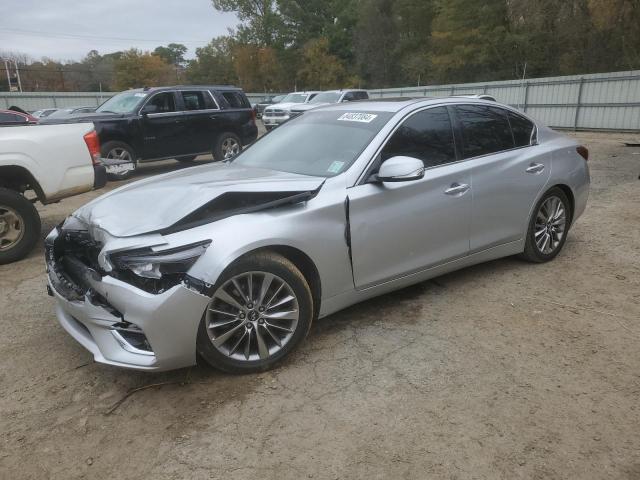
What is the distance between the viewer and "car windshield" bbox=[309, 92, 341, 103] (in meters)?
20.2

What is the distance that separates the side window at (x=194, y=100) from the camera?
448 inches

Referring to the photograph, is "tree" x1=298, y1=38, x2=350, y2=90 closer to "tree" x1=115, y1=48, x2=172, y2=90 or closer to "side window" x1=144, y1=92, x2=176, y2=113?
"tree" x1=115, y1=48, x2=172, y2=90

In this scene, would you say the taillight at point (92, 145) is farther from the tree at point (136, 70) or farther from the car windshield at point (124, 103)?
the tree at point (136, 70)

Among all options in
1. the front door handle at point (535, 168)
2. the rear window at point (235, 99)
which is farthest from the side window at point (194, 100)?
the front door handle at point (535, 168)

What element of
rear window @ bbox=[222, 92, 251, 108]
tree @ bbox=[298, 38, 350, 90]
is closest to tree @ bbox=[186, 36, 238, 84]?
tree @ bbox=[298, 38, 350, 90]

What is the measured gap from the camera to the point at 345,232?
3.38m

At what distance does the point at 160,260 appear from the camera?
2.78 meters

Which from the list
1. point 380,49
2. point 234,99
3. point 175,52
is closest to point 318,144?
point 234,99

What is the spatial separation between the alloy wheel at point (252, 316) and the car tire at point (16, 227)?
142 inches

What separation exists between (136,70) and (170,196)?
59.5 m

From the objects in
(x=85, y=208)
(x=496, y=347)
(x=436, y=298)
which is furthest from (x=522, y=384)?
(x=85, y=208)

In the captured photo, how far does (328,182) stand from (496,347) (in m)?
1.57

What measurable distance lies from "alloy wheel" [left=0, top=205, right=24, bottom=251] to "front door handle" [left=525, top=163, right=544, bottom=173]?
512 cm

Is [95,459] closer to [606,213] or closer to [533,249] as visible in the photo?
[533,249]
